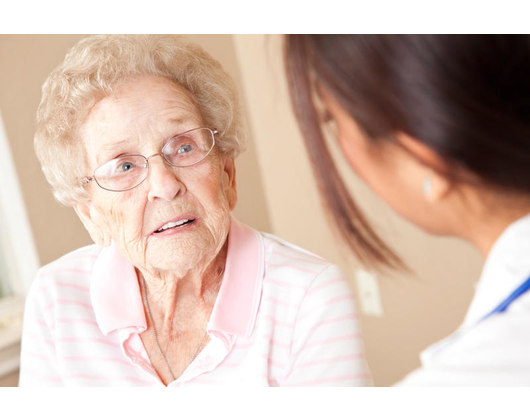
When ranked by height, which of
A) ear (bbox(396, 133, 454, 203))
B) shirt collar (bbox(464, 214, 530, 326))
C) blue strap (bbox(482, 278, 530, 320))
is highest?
ear (bbox(396, 133, 454, 203))

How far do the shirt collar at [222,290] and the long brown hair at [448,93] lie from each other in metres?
0.44

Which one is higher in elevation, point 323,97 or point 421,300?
point 323,97

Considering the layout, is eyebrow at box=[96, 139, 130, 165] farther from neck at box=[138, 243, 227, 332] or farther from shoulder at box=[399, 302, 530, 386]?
shoulder at box=[399, 302, 530, 386]

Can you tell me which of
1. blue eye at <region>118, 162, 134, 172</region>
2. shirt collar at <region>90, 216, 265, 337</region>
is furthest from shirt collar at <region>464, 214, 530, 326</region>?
blue eye at <region>118, 162, 134, 172</region>

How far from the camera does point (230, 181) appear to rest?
951 mm

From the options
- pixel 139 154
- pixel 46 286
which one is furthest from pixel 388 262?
pixel 46 286

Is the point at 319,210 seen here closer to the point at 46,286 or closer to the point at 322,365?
the point at 322,365

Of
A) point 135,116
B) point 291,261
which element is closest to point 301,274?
point 291,261

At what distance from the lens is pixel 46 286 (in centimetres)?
101

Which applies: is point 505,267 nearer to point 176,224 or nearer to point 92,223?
point 176,224

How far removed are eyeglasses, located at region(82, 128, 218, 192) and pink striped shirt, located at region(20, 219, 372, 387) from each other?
0.17 meters

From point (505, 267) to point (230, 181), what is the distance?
1.66ft

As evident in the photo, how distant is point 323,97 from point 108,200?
1.45 feet

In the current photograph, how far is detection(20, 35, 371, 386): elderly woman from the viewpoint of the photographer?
85 cm
